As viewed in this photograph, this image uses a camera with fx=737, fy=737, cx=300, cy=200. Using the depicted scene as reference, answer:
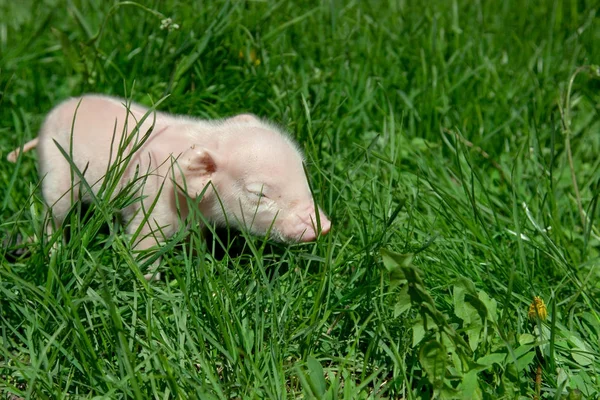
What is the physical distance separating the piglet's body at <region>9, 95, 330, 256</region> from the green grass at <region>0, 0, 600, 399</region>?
15cm

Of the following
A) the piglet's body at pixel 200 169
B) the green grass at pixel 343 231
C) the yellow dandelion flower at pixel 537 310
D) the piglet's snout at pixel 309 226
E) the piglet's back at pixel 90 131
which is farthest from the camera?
the piglet's back at pixel 90 131

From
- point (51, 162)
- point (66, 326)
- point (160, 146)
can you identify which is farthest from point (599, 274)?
point (51, 162)

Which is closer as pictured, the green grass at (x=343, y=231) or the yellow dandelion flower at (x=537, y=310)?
the green grass at (x=343, y=231)

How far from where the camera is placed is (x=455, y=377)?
2.62m

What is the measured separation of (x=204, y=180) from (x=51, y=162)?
2.96ft

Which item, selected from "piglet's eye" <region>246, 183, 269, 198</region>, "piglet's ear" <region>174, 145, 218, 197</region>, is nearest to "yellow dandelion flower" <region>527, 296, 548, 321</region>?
"piglet's eye" <region>246, 183, 269, 198</region>

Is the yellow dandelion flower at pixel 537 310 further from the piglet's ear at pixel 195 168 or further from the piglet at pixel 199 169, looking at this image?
the piglet's ear at pixel 195 168

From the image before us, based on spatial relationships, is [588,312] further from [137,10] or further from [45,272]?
[137,10]

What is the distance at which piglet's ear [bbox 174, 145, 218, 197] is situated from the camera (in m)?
3.38

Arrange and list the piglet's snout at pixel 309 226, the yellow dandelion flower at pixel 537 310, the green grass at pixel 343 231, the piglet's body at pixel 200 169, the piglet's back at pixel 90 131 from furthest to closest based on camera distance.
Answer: the piglet's back at pixel 90 131, the piglet's body at pixel 200 169, the piglet's snout at pixel 309 226, the yellow dandelion flower at pixel 537 310, the green grass at pixel 343 231

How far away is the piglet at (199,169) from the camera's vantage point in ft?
11.1

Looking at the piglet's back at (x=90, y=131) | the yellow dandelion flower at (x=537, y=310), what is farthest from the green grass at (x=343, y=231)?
the piglet's back at (x=90, y=131)

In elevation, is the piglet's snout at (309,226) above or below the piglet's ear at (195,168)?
below

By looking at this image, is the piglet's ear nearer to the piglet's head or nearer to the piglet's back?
the piglet's head
